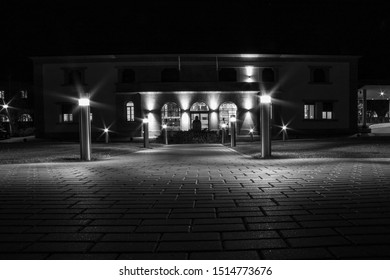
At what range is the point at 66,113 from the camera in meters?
39.6

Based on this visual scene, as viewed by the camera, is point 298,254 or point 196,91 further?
point 196,91

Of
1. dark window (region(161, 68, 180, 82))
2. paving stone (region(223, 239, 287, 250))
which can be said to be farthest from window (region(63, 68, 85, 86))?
paving stone (region(223, 239, 287, 250))

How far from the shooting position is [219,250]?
3.45 metres

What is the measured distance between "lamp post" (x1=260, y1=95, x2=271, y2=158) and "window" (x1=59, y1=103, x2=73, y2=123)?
1142 inches

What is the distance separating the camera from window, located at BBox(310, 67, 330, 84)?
131 ft

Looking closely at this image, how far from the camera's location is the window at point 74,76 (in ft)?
127

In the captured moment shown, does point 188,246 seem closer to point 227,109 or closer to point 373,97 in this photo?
point 227,109

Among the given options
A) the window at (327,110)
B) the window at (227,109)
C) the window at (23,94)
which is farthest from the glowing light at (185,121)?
the window at (23,94)

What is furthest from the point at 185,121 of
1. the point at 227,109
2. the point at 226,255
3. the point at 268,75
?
the point at 226,255

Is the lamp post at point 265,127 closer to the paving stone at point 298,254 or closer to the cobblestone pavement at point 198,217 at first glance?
the cobblestone pavement at point 198,217

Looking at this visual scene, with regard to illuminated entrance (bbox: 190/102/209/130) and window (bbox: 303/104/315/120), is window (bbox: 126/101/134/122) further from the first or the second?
window (bbox: 303/104/315/120)

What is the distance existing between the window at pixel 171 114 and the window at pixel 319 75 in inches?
522

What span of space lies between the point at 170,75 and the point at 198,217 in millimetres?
34858

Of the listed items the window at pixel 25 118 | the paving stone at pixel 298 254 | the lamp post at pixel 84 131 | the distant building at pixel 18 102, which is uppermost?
the distant building at pixel 18 102
